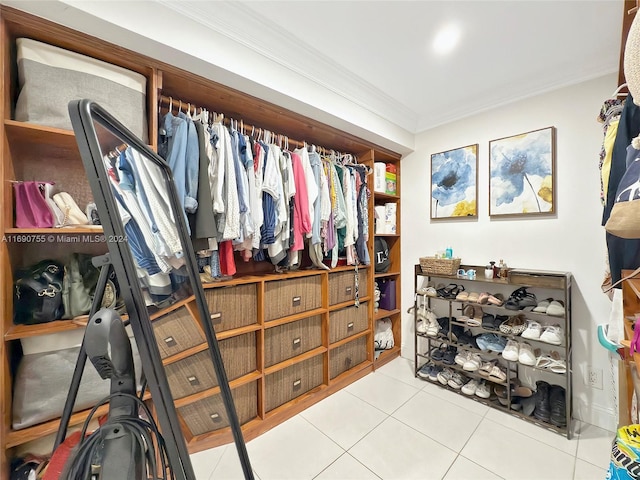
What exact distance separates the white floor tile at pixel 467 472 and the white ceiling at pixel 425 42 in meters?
2.42

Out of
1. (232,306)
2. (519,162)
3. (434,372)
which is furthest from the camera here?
(434,372)

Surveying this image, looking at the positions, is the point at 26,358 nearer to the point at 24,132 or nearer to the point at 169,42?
the point at 24,132

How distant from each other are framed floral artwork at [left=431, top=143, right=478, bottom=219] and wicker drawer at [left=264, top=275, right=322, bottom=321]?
135 cm

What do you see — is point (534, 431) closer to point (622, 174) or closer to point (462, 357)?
point (462, 357)

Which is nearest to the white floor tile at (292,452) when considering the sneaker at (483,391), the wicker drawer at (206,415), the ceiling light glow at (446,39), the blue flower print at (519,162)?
the wicker drawer at (206,415)

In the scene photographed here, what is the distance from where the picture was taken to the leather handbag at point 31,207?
101 cm

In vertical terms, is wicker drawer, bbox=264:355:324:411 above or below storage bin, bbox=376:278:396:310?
below

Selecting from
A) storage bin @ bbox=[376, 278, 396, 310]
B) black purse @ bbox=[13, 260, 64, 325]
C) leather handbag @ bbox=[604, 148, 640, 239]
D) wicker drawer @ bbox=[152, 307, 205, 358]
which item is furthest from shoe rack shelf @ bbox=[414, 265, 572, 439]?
black purse @ bbox=[13, 260, 64, 325]

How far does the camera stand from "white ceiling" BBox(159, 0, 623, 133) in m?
1.25

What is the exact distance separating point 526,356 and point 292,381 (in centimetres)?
165

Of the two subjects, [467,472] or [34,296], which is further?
[467,472]

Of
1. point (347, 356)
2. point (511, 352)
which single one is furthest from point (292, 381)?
point (511, 352)

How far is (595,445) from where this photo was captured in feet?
4.83

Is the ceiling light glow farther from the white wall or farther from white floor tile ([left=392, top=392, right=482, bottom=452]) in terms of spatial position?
white floor tile ([left=392, top=392, right=482, bottom=452])
